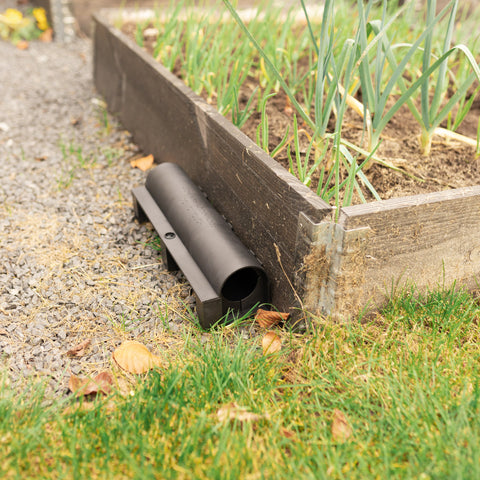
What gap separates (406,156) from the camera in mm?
2195

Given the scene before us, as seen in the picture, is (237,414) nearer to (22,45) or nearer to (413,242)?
(413,242)

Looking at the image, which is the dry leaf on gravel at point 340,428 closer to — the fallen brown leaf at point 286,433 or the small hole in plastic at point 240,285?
the fallen brown leaf at point 286,433

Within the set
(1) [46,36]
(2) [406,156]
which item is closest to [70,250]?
(2) [406,156]

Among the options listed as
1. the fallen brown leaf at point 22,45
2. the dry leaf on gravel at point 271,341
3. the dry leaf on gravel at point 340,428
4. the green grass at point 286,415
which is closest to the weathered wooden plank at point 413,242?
the green grass at point 286,415

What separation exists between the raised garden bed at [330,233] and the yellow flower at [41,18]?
10.9 feet

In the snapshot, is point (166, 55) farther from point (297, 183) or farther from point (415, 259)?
point (415, 259)

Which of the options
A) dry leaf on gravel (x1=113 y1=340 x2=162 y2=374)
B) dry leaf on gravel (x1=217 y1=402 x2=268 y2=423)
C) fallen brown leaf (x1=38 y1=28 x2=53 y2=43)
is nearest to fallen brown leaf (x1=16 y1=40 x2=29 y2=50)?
fallen brown leaf (x1=38 y1=28 x2=53 y2=43)

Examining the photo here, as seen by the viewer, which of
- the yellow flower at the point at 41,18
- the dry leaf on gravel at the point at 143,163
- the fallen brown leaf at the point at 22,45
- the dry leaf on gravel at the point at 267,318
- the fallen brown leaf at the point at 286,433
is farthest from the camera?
the yellow flower at the point at 41,18

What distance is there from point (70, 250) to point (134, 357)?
0.69 metres

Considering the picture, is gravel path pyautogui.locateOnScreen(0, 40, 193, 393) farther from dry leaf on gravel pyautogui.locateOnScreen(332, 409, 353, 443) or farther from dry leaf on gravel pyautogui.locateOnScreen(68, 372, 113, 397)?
dry leaf on gravel pyautogui.locateOnScreen(332, 409, 353, 443)

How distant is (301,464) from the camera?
124 centimetres

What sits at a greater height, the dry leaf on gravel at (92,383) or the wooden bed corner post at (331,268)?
the wooden bed corner post at (331,268)

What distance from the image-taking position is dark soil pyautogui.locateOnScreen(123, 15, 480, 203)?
6.53 feet

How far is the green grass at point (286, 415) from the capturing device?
122cm
